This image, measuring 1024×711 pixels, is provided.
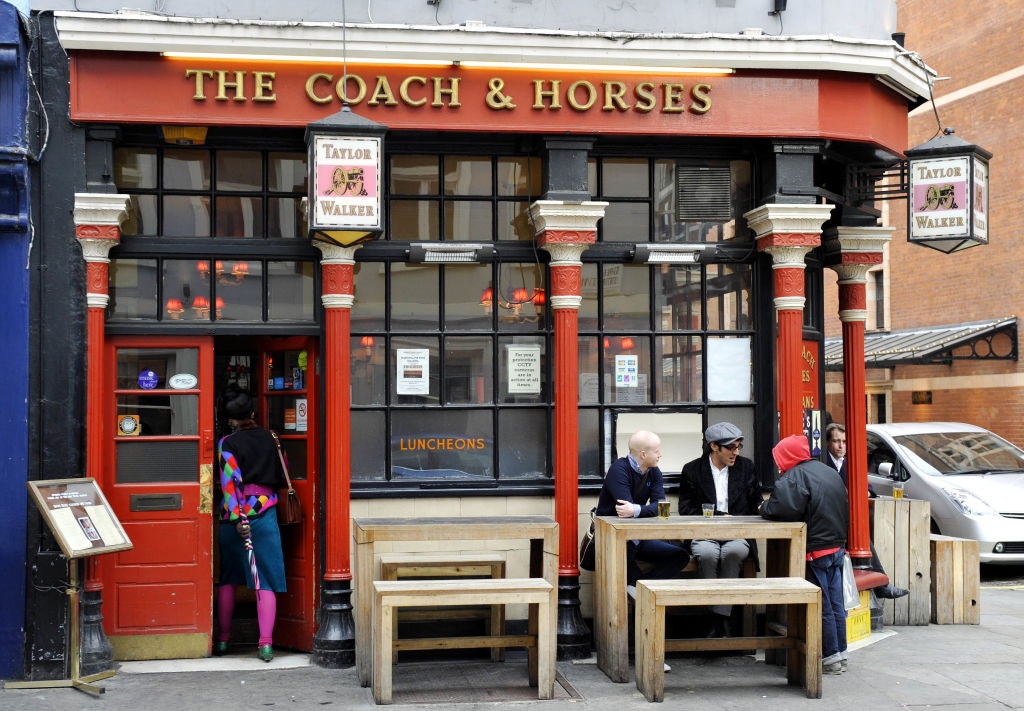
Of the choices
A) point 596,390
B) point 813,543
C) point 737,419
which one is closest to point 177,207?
point 596,390

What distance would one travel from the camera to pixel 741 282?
888cm

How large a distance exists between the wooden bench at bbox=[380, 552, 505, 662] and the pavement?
32 cm

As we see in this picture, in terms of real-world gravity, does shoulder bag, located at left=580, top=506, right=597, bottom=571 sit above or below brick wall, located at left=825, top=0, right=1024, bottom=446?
below

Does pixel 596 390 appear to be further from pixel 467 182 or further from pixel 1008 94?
pixel 1008 94

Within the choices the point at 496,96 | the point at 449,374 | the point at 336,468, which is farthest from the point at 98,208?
the point at 496,96

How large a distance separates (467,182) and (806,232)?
2.59m

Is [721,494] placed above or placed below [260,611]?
above

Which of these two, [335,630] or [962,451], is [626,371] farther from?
[962,451]

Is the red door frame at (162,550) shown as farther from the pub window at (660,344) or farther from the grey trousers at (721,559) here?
the grey trousers at (721,559)

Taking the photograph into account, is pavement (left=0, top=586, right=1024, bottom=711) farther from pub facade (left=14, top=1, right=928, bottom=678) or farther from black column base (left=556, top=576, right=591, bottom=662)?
pub facade (left=14, top=1, right=928, bottom=678)

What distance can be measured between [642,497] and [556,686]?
151cm

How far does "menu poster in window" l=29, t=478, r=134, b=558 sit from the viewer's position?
6910mm

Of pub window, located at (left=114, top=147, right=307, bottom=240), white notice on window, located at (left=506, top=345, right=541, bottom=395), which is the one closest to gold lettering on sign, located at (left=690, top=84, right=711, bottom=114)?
white notice on window, located at (left=506, top=345, right=541, bottom=395)

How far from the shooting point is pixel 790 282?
27.8 feet
